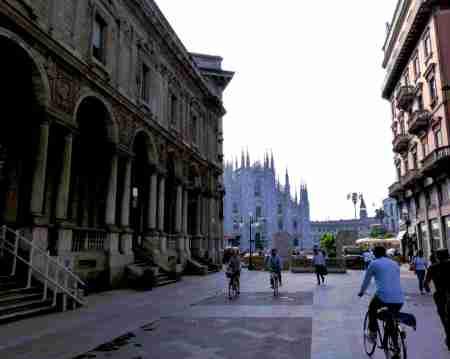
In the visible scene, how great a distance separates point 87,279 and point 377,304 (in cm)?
1126

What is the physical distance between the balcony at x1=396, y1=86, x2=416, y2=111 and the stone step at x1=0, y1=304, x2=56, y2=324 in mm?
32003

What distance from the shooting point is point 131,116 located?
58.9 feet

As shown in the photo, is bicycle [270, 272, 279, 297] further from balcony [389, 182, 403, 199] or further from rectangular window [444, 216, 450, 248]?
balcony [389, 182, 403, 199]

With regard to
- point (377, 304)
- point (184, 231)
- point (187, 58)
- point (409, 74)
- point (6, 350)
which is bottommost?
point (6, 350)

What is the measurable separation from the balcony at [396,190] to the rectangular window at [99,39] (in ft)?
101

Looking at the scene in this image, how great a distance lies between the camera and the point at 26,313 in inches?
351

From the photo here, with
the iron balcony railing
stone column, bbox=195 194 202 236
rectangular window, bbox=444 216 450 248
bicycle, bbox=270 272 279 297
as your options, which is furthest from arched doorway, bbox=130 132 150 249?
rectangular window, bbox=444 216 450 248

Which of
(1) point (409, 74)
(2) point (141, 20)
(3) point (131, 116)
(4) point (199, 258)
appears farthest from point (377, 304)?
(1) point (409, 74)

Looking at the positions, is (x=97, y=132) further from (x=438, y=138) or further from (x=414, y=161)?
(x=414, y=161)

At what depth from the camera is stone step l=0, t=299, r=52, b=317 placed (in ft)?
28.4

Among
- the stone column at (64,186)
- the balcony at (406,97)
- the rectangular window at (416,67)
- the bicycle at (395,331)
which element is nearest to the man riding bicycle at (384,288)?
the bicycle at (395,331)

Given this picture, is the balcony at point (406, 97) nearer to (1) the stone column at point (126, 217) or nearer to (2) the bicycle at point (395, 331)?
(1) the stone column at point (126, 217)

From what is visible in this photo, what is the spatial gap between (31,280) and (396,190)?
3682 centimetres

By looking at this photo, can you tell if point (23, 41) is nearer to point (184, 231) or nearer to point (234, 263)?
point (234, 263)
